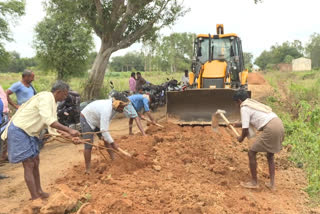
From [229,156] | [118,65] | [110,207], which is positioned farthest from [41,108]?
[118,65]

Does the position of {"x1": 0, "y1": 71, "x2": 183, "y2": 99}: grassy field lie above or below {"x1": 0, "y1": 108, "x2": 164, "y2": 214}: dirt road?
above

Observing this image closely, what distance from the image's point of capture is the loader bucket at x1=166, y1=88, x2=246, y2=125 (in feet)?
29.7

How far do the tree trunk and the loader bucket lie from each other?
13.9ft

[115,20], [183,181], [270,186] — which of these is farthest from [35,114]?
[115,20]

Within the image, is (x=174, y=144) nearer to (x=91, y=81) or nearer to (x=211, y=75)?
(x=211, y=75)

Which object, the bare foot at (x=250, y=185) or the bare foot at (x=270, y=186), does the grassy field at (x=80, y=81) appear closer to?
the bare foot at (x=250, y=185)

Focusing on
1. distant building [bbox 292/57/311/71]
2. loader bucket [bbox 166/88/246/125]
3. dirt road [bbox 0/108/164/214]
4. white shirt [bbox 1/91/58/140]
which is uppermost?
distant building [bbox 292/57/311/71]

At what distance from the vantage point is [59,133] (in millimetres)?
4809

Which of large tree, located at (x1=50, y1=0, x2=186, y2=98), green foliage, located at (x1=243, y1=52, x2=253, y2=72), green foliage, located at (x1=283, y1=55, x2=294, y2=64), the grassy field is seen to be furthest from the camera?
green foliage, located at (x1=283, y1=55, x2=294, y2=64)

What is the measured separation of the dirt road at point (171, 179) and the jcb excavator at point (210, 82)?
1.56 m

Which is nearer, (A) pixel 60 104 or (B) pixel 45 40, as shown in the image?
(A) pixel 60 104

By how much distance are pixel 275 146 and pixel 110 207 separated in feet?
8.60

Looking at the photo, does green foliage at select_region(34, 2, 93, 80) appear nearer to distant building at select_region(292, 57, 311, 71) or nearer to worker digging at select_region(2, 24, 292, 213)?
worker digging at select_region(2, 24, 292, 213)

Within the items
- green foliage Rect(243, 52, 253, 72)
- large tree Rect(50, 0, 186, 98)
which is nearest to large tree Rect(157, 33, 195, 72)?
green foliage Rect(243, 52, 253, 72)
